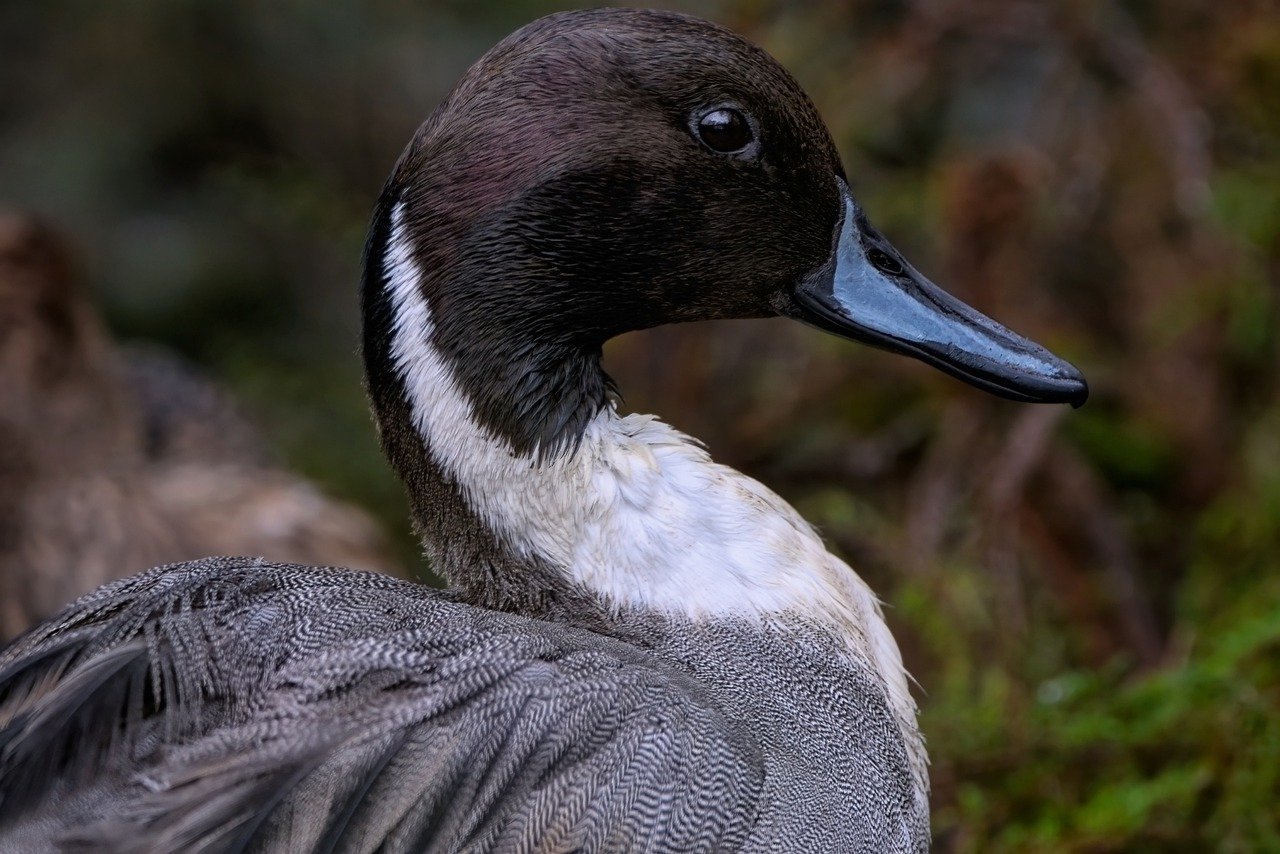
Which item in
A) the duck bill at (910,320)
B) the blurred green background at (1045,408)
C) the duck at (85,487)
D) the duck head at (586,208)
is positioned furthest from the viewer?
the duck at (85,487)

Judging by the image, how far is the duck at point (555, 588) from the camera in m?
1.45

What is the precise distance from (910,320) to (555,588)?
20.7 inches

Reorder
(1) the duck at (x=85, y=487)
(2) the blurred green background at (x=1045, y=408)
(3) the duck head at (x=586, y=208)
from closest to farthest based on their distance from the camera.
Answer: (3) the duck head at (x=586, y=208), (2) the blurred green background at (x=1045, y=408), (1) the duck at (x=85, y=487)

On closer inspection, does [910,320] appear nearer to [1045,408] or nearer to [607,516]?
[607,516]

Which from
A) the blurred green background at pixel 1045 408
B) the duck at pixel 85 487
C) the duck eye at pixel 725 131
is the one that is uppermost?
the duck eye at pixel 725 131

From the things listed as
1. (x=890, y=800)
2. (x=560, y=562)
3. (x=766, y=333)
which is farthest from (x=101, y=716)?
(x=766, y=333)

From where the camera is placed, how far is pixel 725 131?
175 centimetres

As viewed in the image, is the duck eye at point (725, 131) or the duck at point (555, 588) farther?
the duck eye at point (725, 131)

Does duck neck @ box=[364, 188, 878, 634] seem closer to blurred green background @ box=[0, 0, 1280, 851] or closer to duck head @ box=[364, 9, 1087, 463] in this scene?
duck head @ box=[364, 9, 1087, 463]

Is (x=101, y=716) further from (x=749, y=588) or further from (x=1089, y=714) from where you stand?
(x=1089, y=714)

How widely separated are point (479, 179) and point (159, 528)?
6.11 ft

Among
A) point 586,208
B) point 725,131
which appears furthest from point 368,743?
point 725,131

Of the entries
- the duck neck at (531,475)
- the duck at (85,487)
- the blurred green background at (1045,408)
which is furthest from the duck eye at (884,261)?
the duck at (85,487)

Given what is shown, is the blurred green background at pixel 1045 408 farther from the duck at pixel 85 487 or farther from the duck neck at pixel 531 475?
the duck neck at pixel 531 475
